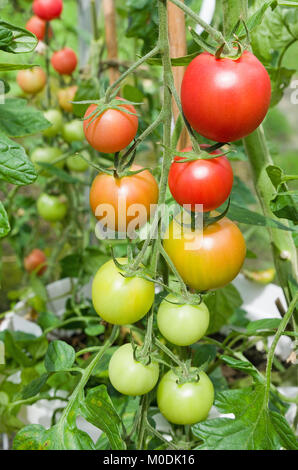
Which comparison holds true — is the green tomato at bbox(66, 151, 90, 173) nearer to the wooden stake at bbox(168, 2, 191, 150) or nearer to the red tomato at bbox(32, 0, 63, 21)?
the red tomato at bbox(32, 0, 63, 21)

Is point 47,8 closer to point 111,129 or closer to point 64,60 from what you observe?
point 64,60

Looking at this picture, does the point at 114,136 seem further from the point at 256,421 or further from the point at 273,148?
the point at 273,148

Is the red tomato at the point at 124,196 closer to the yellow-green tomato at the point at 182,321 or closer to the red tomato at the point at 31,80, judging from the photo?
the yellow-green tomato at the point at 182,321

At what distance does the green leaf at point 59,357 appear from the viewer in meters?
0.56

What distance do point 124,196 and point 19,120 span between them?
27cm

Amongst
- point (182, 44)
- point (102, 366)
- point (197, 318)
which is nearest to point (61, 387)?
point (102, 366)

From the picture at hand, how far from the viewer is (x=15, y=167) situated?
472 mm

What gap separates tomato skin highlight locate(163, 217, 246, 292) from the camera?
0.47m

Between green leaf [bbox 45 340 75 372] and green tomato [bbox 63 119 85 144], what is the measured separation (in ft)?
1.60

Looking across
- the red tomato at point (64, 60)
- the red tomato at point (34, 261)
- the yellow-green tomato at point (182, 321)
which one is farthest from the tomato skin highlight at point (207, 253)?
the red tomato at point (34, 261)

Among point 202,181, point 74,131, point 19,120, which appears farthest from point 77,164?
point 202,181

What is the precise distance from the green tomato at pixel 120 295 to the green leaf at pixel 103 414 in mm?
93

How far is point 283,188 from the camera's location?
49cm

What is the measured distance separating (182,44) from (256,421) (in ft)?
1.50
